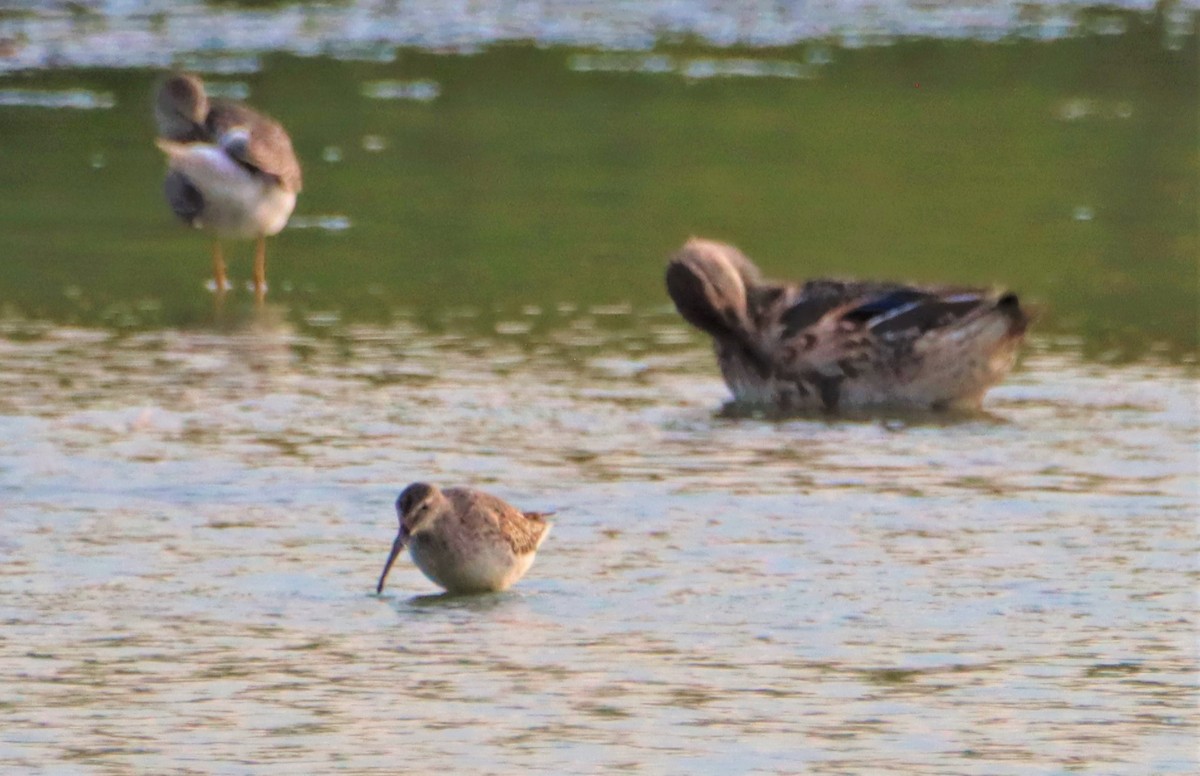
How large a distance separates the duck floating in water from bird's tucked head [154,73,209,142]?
5247 mm

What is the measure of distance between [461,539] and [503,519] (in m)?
0.16

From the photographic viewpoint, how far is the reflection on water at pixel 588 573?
7098mm

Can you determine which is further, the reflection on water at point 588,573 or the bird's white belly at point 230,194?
the bird's white belly at point 230,194

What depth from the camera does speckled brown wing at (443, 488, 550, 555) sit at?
8.59m

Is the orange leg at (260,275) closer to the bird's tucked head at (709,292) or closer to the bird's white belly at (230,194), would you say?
the bird's white belly at (230,194)

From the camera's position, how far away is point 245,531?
9.54 m

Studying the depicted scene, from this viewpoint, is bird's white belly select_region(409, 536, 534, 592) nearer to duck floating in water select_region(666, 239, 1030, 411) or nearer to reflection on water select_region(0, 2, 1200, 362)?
duck floating in water select_region(666, 239, 1030, 411)

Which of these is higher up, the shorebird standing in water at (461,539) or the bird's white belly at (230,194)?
the bird's white belly at (230,194)

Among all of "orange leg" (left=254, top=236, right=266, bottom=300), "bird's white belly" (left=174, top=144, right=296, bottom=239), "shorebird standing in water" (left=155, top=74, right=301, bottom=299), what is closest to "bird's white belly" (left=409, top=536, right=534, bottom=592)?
"orange leg" (left=254, top=236, right=266, bottom=300)

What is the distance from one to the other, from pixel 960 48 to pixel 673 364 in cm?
1649

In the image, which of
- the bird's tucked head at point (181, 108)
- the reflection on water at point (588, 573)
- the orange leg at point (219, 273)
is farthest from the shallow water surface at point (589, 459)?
the bird's tucked head at point (181, 108)

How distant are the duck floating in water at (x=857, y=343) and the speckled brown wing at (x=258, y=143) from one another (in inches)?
176

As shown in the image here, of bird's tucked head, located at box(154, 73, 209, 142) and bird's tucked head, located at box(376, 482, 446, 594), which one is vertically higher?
bird's tucked head, located at box(154, 73, 209, 142)

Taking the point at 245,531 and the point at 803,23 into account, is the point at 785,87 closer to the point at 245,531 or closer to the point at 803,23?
the point at 803,23
